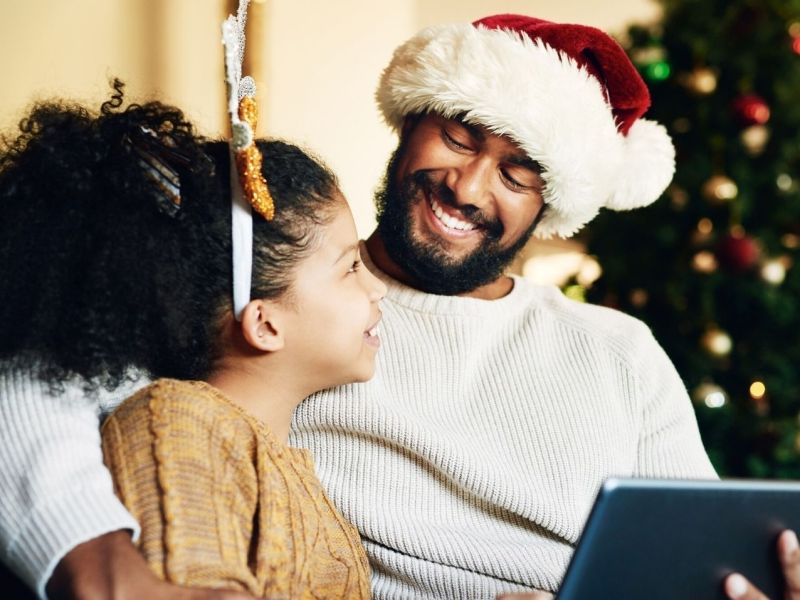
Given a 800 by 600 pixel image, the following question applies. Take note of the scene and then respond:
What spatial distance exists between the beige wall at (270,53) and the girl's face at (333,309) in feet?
4.77

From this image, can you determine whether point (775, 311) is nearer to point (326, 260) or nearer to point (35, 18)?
point (326, 260)

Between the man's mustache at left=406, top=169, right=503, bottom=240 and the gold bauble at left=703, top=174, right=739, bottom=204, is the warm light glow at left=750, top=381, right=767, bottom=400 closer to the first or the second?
the gold bauble at left=703, top=174, right=739, bottom=204

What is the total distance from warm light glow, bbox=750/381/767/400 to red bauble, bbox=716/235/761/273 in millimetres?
363

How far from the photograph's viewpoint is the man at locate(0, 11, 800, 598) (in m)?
1.43

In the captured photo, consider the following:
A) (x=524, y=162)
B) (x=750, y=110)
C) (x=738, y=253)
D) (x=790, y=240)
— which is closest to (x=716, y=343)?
(x=738, y=253)

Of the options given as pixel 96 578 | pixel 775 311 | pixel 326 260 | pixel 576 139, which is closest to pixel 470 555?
pixel 326 260

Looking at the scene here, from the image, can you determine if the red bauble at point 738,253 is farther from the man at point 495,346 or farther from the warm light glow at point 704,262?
the man at point 495,346

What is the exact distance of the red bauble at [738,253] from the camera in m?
2.74

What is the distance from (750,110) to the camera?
2760mm

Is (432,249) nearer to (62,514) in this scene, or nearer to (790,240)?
(62,514)

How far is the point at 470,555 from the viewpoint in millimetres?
1408

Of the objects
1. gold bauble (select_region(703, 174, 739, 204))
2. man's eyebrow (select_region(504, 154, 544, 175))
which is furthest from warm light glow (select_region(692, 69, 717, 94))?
man's eyebrow (select_region(504, 154, 544, 175))

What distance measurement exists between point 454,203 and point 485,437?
41cm

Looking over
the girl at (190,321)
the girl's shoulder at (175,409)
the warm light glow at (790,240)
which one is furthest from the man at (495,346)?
the warm light glow at (790,240)
